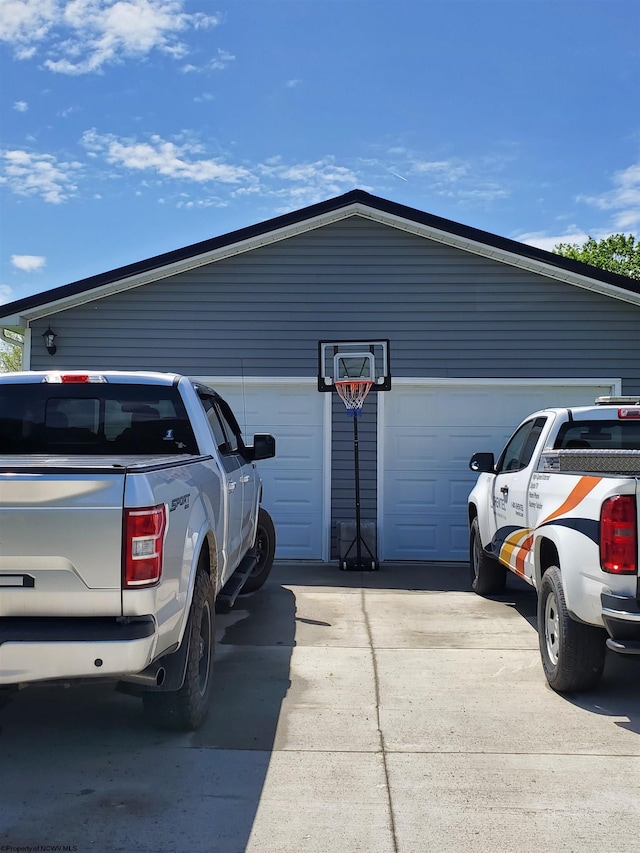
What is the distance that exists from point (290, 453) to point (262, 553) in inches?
88.6

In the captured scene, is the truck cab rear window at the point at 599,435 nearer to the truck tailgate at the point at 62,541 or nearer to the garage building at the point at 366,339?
the garage building at the point at 366,339

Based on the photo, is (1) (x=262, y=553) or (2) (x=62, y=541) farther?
(1) (x=262, y=553)

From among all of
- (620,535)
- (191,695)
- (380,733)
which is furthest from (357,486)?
(191,695)

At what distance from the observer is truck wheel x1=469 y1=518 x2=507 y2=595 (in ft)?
25.7

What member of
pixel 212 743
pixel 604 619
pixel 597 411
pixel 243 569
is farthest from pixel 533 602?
pixel 212 743

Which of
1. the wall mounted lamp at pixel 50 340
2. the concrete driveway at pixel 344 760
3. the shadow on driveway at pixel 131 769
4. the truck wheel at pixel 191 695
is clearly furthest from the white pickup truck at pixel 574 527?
the wall mounted lamp at pixel 50 340

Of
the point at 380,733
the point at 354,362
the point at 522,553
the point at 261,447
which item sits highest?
the point at 354,362

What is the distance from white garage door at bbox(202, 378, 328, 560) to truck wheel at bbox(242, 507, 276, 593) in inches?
73.3

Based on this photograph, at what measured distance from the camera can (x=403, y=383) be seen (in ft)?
32.8

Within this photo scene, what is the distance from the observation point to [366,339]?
32.8ft

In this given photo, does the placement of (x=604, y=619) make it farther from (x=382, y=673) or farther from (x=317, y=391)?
(x=317, y=391)

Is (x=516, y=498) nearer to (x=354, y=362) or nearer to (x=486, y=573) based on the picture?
(x=486, y=573)

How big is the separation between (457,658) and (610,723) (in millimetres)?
1431

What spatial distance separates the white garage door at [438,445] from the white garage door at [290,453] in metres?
0.86
